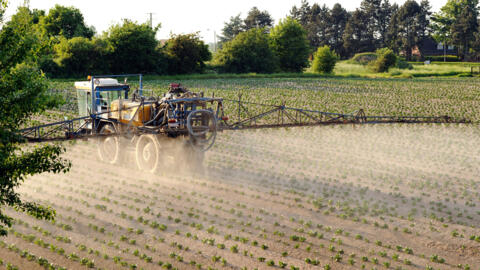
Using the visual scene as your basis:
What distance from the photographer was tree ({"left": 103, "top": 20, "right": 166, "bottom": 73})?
6078cm

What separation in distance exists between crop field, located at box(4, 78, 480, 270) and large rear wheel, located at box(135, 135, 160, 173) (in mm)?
320

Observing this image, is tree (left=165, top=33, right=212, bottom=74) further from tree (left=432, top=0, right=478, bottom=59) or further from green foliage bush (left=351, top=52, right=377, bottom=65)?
tree (left=432, top=0, right=478, bottom=59)

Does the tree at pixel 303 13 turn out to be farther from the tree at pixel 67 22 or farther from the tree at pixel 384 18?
the tree at pixel 67 22

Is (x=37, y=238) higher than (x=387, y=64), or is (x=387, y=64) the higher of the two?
(x=387, y=64)

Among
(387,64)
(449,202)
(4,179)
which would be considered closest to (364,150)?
(449,202)

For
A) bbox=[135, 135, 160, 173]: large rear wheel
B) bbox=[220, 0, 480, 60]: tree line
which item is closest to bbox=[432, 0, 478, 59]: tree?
bbox=[220, 0, 480, 60]: tree line

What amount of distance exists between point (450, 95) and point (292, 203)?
35727mm

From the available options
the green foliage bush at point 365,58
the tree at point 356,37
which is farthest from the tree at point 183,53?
the tree at point 356,37

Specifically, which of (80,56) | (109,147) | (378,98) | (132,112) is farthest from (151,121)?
(80,56)

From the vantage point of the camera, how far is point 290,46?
80.6 meters

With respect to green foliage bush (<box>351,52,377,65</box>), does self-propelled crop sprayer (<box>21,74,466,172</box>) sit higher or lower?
lower

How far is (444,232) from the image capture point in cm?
1105

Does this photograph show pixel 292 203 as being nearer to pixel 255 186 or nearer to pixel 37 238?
→ pixel 255 186

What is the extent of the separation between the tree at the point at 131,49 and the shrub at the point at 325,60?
26.8 m
